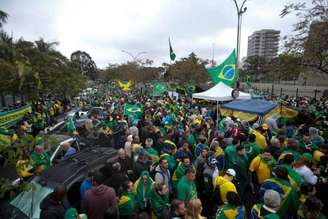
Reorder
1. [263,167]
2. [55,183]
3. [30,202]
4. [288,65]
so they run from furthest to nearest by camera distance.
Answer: [288,65] < [263,167] < [55,183] < [30,202]

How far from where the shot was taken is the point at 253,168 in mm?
5066

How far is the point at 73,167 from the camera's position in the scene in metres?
4.66

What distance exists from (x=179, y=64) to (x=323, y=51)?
95.0 ft

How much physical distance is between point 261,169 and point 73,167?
3645mm

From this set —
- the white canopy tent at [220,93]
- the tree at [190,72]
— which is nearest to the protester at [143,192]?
the white canopy tent at [220,93]

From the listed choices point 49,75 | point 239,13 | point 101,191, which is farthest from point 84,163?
point 49,75

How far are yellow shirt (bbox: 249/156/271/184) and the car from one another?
2933 mm

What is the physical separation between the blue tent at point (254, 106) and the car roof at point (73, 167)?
5865mm

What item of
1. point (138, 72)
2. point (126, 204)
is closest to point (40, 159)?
point (126, 204)

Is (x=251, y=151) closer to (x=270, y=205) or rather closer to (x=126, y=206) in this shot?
(x=270, y=205)

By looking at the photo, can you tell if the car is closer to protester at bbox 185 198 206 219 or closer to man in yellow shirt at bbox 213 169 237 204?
protester at bbox 185 198 206 219

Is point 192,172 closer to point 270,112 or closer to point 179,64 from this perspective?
point 270,112

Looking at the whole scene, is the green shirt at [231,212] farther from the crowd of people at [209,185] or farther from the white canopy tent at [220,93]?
the white canopy tent at [220,93]

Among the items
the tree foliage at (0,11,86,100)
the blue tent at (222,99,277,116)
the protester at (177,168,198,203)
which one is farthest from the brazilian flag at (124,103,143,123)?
the protester at (177,168,198,203)
